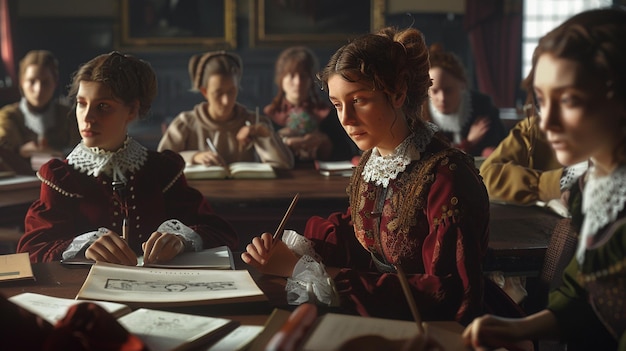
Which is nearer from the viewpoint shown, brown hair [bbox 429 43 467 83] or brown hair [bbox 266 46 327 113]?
brown hair [bbox 429 43 467 83]

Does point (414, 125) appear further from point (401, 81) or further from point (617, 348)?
point (617, 348)

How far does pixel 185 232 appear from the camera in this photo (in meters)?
1.83

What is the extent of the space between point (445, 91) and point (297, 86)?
1090 mm

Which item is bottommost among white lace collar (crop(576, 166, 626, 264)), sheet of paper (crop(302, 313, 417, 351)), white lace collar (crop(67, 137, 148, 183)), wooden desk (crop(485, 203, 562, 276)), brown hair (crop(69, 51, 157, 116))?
wooden desk (crop(485, 203, 562, 276))

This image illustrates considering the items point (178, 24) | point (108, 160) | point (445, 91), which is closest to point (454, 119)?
point (445, 91)

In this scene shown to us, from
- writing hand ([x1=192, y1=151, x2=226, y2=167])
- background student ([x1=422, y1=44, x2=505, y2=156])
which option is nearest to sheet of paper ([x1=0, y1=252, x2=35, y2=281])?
writing hand ([x1=192, y1=151, x2=226, y2=167])

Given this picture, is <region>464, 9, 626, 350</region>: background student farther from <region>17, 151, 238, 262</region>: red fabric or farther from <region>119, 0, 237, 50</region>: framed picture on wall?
<region>119, 0, 237, 50</region>: framed picture on wall

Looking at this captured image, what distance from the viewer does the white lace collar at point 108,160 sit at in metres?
1.81

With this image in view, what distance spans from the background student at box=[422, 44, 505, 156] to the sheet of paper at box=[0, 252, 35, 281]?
8.58 ft

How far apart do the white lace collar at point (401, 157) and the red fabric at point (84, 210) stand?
56 centimetres

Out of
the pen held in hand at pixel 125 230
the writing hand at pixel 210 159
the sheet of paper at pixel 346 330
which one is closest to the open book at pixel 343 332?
the sheet of paper at pixel 346 330

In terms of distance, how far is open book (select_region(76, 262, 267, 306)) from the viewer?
1357 millimetres

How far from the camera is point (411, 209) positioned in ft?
4.95

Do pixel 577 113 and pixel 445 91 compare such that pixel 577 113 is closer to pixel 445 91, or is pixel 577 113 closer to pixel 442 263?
A: pixel 442 263
